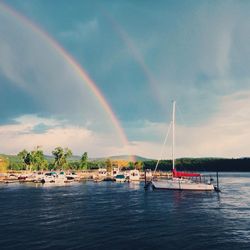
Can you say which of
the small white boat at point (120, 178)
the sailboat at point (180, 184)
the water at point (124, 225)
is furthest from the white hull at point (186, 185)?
the small white boat at point (120, 178)

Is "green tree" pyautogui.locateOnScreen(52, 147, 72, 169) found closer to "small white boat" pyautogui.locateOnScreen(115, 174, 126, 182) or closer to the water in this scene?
"small white boat" pyautogui.locateOnScreen(115, 174, 126, 182)

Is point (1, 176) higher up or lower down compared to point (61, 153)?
lower down

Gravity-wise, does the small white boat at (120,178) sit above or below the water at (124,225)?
above

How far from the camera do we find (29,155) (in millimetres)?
183750

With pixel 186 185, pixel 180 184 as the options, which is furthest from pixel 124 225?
pixel 186 185

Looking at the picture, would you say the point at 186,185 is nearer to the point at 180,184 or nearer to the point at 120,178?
the point at 180,184

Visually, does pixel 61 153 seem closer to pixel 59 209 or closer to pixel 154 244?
pixel 59 209

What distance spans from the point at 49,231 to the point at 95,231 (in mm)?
6053

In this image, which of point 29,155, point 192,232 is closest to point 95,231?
point 192,232

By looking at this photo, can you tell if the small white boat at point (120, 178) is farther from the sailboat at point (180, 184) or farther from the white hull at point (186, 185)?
the white hull at point (186, 185)

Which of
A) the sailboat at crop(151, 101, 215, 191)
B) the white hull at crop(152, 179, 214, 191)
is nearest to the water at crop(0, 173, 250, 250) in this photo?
the white hull at crop(152, 179, 214, 191)

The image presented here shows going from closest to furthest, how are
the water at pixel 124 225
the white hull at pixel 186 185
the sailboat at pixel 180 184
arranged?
the water at pixel 124 225 → the white hull at pixel 186 185 → the sailboat at pixel 180 184

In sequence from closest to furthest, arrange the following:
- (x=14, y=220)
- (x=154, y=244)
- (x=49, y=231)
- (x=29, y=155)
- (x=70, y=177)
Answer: (x=154, y=244) < (x=49, y=231) < (x=14, y=220) < (x=70, y=177) < (x=29, y=155)

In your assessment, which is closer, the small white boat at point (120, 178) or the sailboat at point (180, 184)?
the sailboat at point (180, 184)
